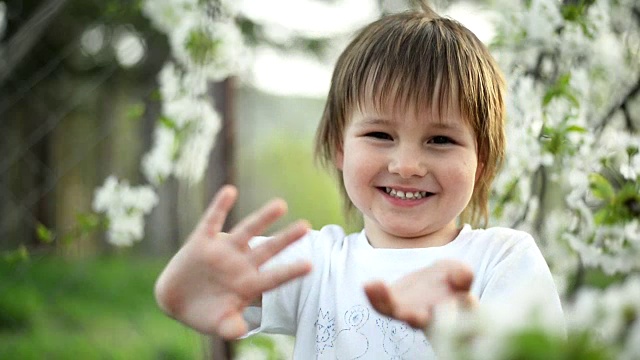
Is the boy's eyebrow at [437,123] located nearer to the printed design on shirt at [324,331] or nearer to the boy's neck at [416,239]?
the boy's neck at [416,239]

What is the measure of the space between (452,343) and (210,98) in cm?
177

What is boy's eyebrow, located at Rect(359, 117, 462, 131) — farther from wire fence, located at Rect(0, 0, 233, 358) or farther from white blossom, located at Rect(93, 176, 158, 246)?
wire fence, located at Rect(0, 0, 233, 358)

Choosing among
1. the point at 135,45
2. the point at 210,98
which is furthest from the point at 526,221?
the point at 135,45

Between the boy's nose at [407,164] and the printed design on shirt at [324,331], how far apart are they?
8.9 inches

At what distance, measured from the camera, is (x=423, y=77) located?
1.21 meters

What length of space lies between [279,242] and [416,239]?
323 mm

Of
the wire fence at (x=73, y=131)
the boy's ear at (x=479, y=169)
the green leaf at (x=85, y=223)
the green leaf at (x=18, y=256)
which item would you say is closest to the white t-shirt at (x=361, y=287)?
the boy's ear at (x=479, y=169)

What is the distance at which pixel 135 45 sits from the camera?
332 cm

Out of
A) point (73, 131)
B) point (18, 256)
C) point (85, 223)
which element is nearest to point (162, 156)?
point (85, 223)

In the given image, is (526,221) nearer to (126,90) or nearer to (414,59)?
(414,59)

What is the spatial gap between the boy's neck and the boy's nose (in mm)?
115

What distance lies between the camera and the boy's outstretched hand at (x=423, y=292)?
0.81m

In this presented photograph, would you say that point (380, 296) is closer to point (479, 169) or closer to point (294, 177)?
point (479, 169)

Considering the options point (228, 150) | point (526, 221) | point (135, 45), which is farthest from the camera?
point (135, 45)
